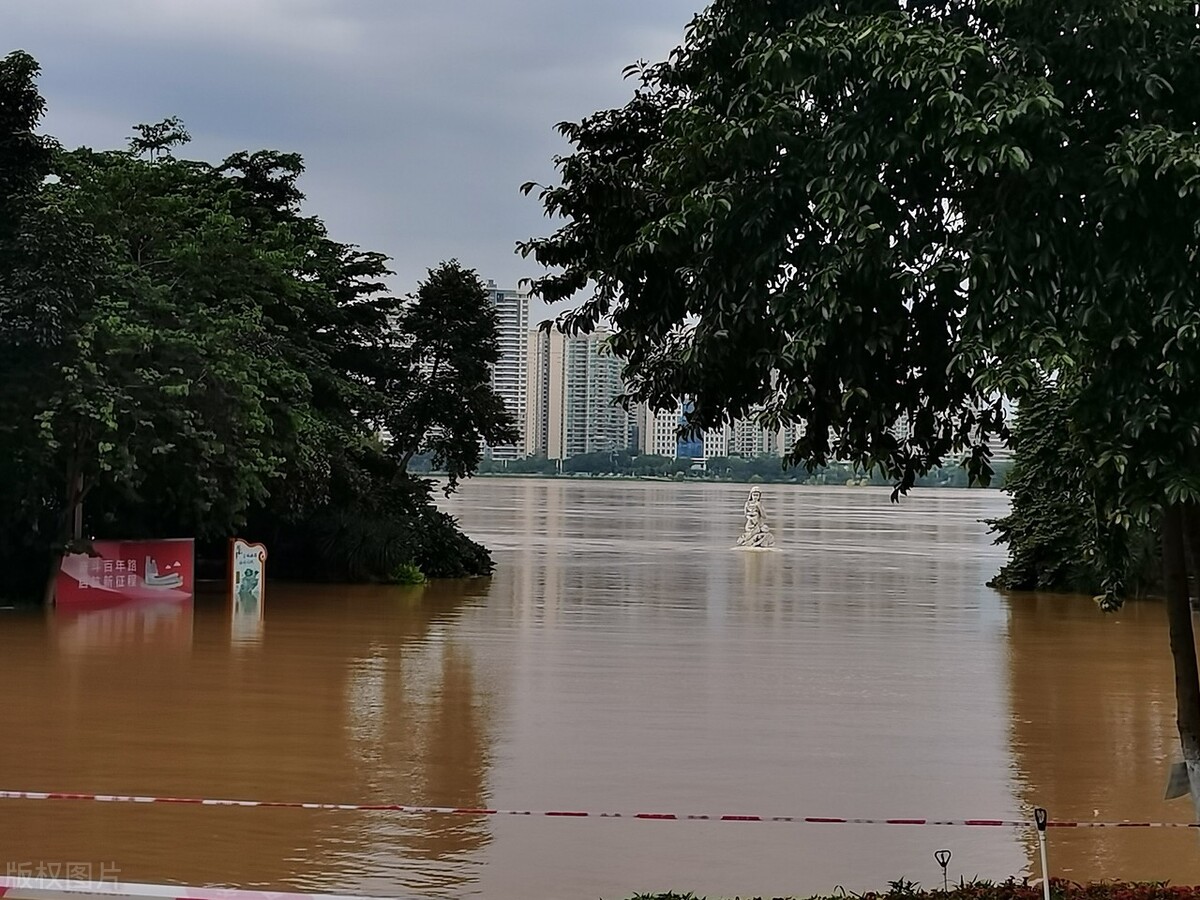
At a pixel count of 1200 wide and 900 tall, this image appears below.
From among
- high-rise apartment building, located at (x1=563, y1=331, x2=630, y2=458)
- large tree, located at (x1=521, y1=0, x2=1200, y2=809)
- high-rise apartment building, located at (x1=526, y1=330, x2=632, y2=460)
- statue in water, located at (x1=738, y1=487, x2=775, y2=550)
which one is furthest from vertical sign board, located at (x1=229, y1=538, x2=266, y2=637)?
high-rise apartment building, located at (x1=526, y1=330, x2=632, y2=460)

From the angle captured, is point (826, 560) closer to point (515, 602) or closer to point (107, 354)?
point (515, 602)

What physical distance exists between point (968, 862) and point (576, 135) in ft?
16.4

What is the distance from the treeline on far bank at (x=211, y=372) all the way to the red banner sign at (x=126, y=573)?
1.37 ft

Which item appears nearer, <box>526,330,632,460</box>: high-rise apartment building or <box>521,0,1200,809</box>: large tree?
<box>521,0,1200,809</box>: large tree

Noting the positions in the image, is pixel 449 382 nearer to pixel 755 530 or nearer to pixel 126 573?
pixel 126 573

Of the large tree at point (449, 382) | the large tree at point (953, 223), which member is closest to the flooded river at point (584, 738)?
the large tree at point (953, 223)

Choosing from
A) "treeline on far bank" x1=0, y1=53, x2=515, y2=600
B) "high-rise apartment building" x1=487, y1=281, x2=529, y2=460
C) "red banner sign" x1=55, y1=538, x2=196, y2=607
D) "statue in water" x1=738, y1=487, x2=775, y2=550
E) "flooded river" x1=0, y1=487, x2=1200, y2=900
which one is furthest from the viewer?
"statue in water" x1=738, y1=487, x2=775, y2=550

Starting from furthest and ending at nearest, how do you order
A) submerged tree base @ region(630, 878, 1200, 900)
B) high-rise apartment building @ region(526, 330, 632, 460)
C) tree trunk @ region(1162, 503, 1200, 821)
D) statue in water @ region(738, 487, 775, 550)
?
high-rise apartment building @ region(526, 330, 632, 460), statue in water @ region(738, 487, 775, 550), tree trunk @ region(1162, 503, 1200, 821), submerged tree base @ region(630, 878, 1200, 900)

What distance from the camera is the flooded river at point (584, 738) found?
28.9 feet

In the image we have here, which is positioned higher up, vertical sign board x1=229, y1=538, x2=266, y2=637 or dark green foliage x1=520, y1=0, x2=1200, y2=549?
dark green foliage x1=520, y1=0, x2=1200, y2=549

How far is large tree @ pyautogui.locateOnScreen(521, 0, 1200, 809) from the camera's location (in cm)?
577

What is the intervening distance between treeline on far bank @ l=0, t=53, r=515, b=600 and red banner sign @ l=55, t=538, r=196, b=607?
0.42 metres

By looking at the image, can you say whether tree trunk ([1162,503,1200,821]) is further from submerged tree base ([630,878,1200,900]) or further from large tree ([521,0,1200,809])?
submerged tree base ([630,878,1200,900])

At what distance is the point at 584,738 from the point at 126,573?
1421 cm
